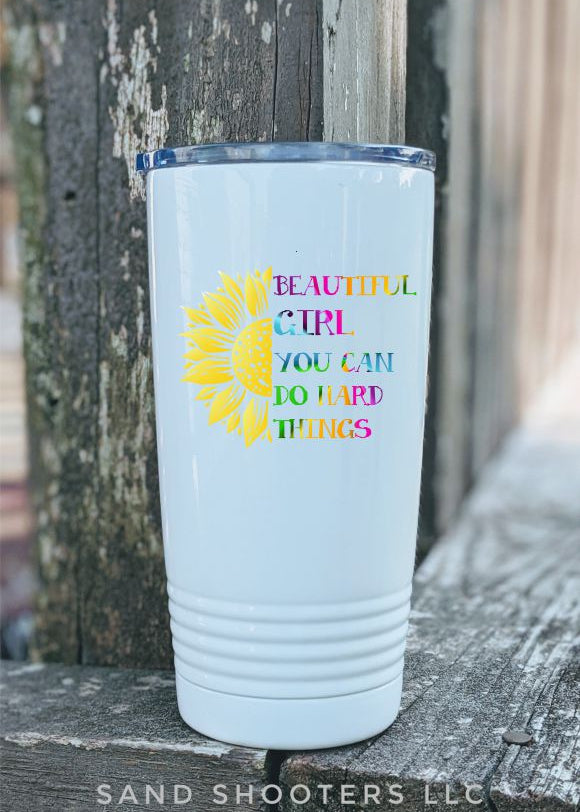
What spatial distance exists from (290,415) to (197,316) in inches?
6.0

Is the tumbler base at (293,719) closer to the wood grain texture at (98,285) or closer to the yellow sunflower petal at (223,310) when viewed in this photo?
the wood grain texture at (98,285)

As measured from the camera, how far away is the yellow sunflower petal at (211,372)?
1.16 m

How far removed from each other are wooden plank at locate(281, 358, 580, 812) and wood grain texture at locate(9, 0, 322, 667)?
0.40m

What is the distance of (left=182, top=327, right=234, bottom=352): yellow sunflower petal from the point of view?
1.16 m

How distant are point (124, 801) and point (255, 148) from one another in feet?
2.57

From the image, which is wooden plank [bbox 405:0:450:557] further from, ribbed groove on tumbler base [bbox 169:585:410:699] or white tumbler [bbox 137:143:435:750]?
ribbed groove on tumbler base [bbox 169:585:410:699]

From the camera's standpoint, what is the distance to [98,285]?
1.53m

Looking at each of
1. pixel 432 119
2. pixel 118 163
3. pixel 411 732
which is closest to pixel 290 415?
pixel 411 732

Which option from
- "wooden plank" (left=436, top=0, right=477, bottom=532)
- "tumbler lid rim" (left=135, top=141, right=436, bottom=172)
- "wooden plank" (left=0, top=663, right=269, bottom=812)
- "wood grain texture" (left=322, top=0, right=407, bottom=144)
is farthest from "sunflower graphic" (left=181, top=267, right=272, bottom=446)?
"wooden plank" (left=436, top=0, right=477, bottom=532)

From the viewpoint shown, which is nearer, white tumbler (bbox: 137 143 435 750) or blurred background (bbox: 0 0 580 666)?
white tumbler (bbox: 137 143 435 750)

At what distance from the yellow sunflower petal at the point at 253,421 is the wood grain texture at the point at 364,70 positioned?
0.37 m

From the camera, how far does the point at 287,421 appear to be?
116cm

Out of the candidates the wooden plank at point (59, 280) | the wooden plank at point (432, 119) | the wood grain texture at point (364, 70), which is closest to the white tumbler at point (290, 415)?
the wood grain texture at point (364, 70)

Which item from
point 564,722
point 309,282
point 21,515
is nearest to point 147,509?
point 309,282
